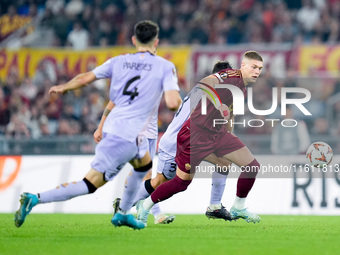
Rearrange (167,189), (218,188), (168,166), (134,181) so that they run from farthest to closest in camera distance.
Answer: (218,188), (168,166), (167,189), (134,181)

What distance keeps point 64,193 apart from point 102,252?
4.54ft

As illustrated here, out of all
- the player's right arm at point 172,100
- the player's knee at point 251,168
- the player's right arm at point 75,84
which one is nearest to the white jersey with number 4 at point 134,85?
the player's right arm at point 75,84

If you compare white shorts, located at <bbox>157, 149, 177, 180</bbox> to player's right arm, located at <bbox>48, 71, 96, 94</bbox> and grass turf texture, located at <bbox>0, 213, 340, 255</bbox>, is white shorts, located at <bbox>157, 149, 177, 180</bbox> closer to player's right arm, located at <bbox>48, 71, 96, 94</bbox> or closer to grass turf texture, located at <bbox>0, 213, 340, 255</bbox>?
grass turf texture, located at <bbox>0, 213, 340, 255</bbox>

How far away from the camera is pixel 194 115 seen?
364 inches

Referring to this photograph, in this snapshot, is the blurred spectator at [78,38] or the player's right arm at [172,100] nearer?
the player's right arm at [172,100]

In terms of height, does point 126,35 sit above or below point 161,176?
above

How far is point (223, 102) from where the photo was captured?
9.12 metres

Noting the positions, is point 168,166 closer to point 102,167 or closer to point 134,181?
point 134,181

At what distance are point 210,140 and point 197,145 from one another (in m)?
0.21

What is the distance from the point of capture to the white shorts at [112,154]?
25.6 feet

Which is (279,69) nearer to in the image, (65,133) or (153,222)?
(65,133)

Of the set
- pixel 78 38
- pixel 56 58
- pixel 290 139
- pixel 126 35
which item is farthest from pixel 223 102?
pixel 78 38

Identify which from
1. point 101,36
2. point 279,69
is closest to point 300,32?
point 279,69

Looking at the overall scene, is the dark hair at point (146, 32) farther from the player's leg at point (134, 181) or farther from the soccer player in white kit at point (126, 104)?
the player's leg at point (134, 181)
